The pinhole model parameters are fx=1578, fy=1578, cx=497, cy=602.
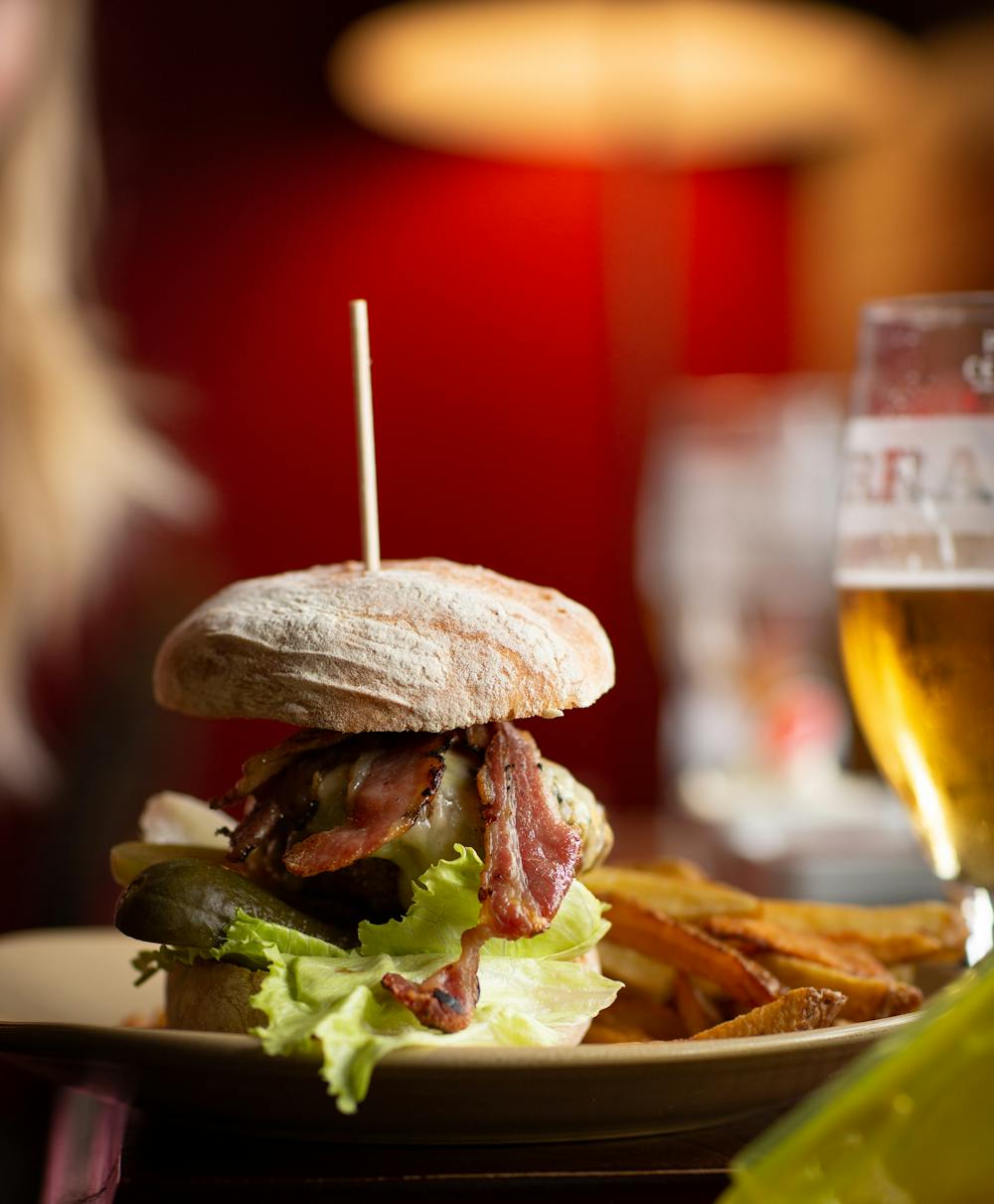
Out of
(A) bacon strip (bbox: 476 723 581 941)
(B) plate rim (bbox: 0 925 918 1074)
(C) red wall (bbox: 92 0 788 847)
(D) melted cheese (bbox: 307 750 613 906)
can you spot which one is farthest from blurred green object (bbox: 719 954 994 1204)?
(C) red wall (bbox: 92 0 788 847)

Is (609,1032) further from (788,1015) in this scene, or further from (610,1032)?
(788,1015)

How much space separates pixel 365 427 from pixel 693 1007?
0.48 metres

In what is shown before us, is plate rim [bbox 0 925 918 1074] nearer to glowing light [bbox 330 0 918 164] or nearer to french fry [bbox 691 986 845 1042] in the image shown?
french fry [bbox 691 986 845 1042]

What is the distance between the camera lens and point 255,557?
5.55 m

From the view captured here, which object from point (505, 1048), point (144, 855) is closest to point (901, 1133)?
point (505, 1048)

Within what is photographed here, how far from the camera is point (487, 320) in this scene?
5.87 meters

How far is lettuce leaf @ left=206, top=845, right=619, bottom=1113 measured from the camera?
86cm

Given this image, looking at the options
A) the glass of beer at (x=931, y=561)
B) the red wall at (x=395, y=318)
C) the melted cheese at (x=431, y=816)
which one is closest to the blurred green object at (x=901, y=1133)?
the melted cheese at (x=431, y=816)

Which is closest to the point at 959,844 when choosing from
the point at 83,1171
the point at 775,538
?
the point at 83,1171

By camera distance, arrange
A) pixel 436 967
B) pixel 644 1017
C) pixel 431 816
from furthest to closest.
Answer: pixel 644 1017 → pixel 431 816 → pixel 436 967

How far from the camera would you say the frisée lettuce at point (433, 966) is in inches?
33.8

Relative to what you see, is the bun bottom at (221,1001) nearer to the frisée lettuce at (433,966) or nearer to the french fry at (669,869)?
the frisée lettuce at (433,966)

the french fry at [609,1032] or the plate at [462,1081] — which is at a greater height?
the plate at [462,1081]

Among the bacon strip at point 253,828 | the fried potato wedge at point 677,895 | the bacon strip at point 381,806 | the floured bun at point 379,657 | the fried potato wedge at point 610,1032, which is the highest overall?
the floured bun at point 379,657
